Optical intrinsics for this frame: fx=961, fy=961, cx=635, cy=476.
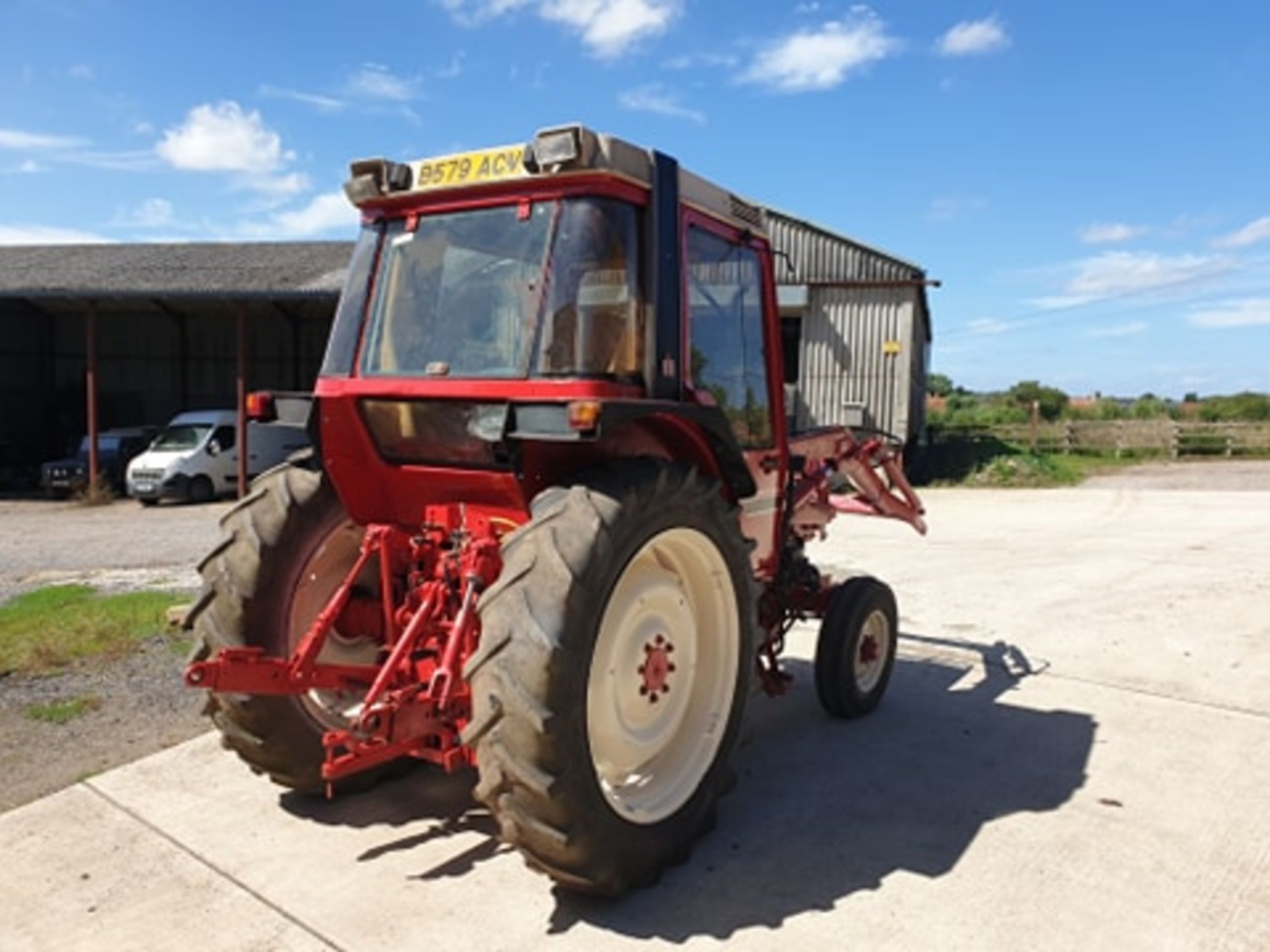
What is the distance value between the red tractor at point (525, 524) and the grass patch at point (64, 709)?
73.1 inches

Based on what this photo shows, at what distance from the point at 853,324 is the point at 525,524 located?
18734 millimetres

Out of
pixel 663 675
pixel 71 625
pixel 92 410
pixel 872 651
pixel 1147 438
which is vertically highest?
pixel 92 410

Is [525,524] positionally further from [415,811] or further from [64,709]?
[64,709]

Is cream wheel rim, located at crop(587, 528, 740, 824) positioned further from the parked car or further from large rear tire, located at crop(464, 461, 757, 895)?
the parked car

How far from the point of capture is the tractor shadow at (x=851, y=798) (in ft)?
11.2

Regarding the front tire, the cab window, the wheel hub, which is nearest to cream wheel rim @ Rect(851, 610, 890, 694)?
the front tire

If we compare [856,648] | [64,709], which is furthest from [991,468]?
[64,709]

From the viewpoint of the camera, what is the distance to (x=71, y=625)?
721 centimetres

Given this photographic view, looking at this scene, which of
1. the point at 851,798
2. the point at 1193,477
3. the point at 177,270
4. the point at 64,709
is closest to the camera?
the point at 851,798

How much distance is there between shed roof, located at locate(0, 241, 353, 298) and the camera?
20000 mm

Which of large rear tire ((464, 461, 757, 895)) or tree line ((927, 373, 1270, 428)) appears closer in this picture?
large rear tire ((464, 461, 757, 895))

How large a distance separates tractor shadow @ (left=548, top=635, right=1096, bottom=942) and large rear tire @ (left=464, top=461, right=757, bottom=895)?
19 cm

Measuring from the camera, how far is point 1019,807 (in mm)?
4273

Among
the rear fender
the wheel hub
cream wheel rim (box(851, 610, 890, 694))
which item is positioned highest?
the rear fender
